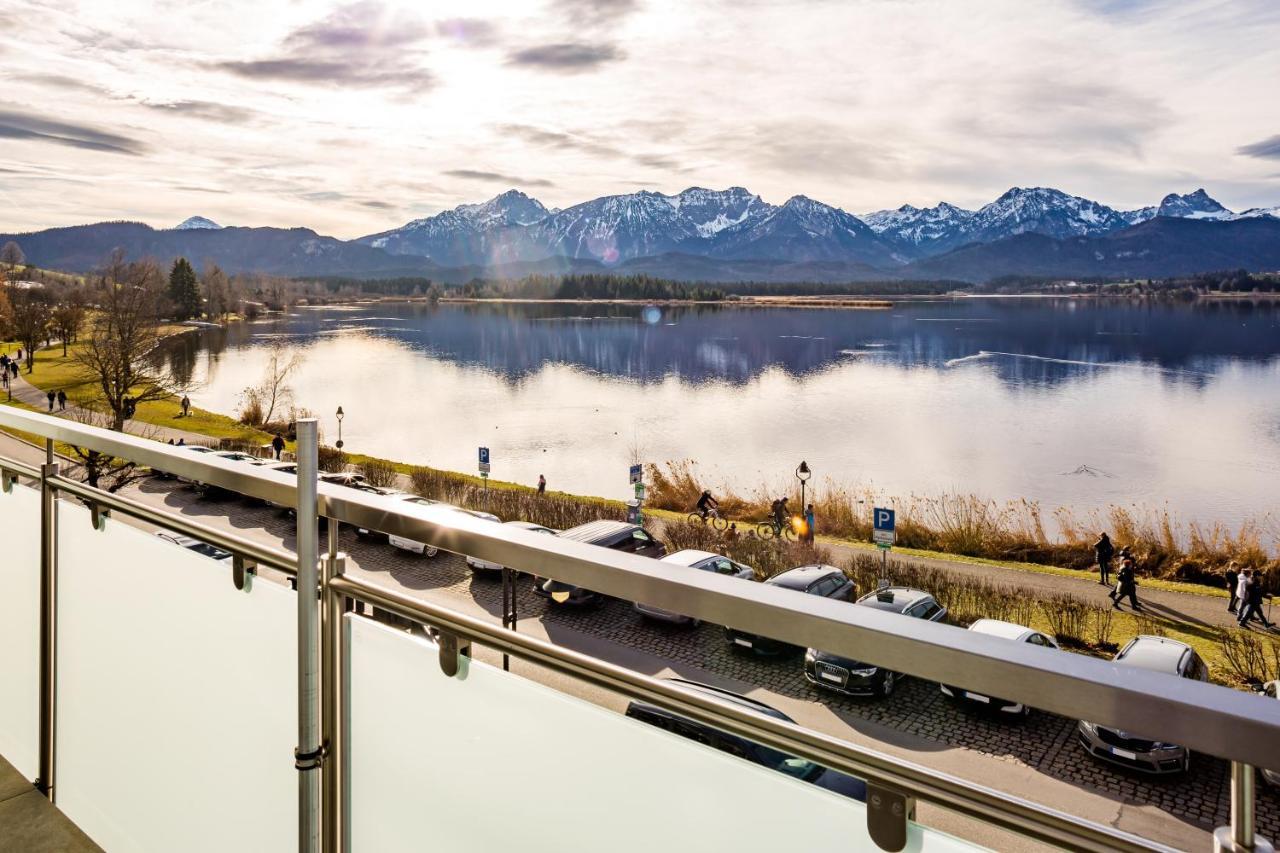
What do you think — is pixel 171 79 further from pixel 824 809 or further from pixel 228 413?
pixel 228 413

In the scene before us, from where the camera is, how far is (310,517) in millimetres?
1720

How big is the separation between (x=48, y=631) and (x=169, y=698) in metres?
0.90

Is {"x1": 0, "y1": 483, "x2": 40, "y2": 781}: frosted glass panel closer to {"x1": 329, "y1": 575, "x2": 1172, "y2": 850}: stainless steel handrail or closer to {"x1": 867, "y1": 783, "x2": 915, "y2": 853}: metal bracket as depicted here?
{"x1": 329, "y1": 575, "x2": 1172, "y2": 850}: stainless steel handrail

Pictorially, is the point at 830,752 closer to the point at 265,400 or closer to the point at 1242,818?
the point at 1242,818

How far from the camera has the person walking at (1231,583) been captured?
17.7 m

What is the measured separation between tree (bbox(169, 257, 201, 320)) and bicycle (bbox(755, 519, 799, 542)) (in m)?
108

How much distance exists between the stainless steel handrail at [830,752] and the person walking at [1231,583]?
19.8 m

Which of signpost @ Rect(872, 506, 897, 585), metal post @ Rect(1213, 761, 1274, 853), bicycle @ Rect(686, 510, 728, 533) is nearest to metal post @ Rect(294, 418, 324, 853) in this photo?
metal post @ Rect(1213, 761, 1274, 853)

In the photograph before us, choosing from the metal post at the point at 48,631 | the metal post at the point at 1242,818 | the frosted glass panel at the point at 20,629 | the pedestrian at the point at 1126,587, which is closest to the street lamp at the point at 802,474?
the pedestrian at the point at 1126,587

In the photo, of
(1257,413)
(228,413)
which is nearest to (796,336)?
(1257,413)

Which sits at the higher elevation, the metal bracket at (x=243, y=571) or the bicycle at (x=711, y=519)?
the metal bracket at (x=243, y=571)

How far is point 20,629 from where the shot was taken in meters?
3.07

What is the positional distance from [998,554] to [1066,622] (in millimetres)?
6894

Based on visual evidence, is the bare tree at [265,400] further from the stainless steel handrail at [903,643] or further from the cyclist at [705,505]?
the stainless steel handrail at [903,643]
